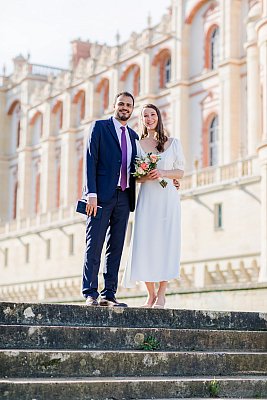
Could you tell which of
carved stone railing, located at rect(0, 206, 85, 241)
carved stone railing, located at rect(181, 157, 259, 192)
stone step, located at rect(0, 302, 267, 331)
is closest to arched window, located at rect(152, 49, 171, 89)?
carved stone railing, located at rect(0, 206, 85, 241)

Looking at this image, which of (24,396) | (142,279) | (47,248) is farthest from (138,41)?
(24,396)

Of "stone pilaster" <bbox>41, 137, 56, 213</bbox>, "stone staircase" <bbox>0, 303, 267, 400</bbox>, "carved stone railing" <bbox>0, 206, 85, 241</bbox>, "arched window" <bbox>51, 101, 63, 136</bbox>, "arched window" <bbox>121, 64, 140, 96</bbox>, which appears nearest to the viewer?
"stone staircase" <bbox>0, 303, 267, 400</bbox>

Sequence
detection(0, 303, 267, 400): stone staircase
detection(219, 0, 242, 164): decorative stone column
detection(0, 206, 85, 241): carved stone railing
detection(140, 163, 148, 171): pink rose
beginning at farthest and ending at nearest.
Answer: detection(0, 206, 85, 241): carved stone railing, detection(219, 0, 242, 164): decorative stone column, detection(140, 163, 148, 171): pink rose, detection(0, 303, 267, 400): stone staircase

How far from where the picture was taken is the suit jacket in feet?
25.9

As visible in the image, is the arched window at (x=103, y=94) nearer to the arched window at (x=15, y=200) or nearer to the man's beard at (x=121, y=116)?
the arched window at (x=15, y=200)

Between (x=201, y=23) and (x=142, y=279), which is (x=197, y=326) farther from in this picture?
(x=201, y=23)

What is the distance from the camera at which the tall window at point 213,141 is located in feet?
122

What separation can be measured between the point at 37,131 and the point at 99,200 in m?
47.0

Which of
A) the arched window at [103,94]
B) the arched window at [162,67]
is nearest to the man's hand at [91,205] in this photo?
the arched window at [162,67]

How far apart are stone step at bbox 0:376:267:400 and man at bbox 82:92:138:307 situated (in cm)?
176

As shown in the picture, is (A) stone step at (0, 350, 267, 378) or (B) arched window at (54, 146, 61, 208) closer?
(A) stone step at (0, 350, 267, 378)

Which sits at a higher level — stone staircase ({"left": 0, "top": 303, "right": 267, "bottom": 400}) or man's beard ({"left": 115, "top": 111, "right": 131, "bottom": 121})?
man's beard ({"left": 115, "top": 111, "right": 131, "bottom": 121})

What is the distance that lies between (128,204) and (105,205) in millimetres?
290

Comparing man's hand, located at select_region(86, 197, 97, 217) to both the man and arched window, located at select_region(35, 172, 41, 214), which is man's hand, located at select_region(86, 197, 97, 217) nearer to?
the man
